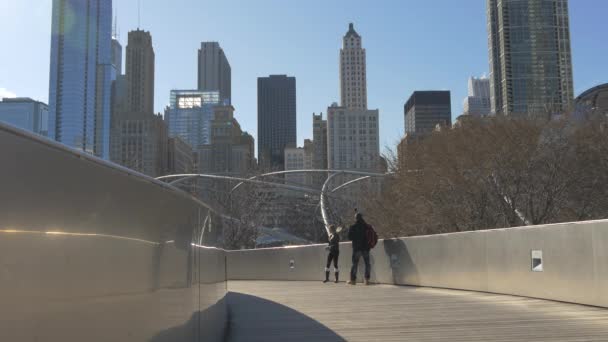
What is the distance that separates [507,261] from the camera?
403 inches

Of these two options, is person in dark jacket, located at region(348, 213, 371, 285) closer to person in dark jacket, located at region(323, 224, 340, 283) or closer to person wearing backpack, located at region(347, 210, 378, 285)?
person wearing backpack, located at region(347, 210, 378, 285)

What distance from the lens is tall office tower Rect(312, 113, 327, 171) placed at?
512 feet

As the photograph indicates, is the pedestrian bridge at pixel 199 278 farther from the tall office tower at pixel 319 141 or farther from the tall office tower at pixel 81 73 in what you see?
the tall office tower at pixel 319 141

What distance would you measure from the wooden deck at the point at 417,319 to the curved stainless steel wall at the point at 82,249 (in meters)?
3.39

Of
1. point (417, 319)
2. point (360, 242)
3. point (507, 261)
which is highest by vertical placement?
point (360, 242)

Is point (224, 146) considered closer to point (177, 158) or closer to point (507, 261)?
point (177, 158)

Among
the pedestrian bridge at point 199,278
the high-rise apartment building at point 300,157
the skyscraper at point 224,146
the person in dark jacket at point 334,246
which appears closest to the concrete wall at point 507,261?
the pedestrian bridge at point 199,278

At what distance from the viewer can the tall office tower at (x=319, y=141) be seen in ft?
512

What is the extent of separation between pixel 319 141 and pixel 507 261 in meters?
158

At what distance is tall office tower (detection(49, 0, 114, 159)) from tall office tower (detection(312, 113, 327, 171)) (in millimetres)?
48991

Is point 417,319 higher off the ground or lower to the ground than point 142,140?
lower

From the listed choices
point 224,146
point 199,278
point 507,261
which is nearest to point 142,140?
point 224,146

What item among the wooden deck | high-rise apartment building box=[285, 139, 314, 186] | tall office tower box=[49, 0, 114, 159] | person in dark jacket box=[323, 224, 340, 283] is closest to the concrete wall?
the wooden deck

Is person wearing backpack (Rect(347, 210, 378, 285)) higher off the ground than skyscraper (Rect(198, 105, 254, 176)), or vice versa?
skyscraper (Rect(198, 105, 254, 176))
